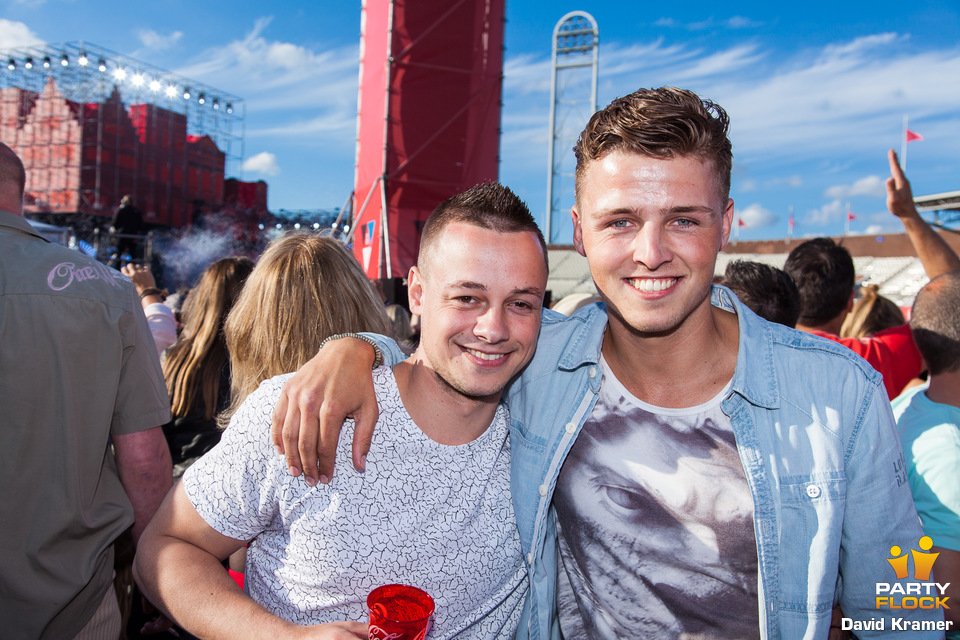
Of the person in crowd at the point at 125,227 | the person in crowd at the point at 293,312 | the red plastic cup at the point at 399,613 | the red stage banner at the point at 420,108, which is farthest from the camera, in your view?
the person in crowd at the point at 125,227

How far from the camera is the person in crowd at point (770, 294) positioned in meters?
2.98

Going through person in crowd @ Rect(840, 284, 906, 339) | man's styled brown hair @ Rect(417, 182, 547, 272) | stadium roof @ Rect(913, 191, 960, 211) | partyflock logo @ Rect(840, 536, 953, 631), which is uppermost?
stadium roof @ Rect(913, 191, 960, 211)

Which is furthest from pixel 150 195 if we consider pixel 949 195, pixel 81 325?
pixel 949 195

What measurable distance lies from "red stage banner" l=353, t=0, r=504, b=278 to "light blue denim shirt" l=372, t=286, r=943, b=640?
30.8ft

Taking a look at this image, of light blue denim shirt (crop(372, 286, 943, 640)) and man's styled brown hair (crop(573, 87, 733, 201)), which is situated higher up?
man's styled brown hair (crop(573, 87, 733, 201))

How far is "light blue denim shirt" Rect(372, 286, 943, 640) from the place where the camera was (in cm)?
173

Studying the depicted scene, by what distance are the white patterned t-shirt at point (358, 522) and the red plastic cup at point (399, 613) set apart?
367 millimetres

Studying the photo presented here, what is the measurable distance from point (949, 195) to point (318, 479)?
151ft

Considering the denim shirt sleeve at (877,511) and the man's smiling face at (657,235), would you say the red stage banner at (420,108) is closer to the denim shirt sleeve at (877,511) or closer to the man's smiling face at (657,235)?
the man's smiling face at (657,235)

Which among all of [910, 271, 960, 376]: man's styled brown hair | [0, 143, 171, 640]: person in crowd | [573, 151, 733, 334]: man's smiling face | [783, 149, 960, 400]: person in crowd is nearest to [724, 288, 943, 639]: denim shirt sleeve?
[573, 151, 733, 334]: man's smiling face

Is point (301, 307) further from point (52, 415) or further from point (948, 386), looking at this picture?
point (948, 386)

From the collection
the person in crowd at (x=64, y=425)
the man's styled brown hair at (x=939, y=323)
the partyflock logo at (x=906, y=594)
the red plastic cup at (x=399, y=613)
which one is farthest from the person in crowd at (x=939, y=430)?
the person in crowd at (x=64, y=425)

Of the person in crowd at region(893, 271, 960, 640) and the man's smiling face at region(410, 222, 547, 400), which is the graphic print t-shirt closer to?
the man's smiling face at region(410, 222, 547, 400)

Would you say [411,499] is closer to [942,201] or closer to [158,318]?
[158,318]
